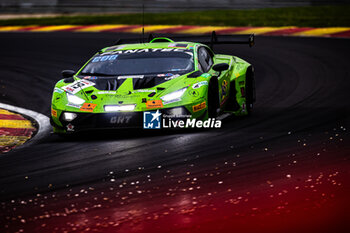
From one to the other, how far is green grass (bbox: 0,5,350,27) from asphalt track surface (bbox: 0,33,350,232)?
448 inches

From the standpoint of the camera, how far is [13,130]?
1081 centimetres

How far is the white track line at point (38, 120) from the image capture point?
A: 10523 mm

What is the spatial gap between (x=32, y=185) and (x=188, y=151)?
76.6 inches

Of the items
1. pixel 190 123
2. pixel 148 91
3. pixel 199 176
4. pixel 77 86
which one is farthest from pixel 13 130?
pixel 199 176

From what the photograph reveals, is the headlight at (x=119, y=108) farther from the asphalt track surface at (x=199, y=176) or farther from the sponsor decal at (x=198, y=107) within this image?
the sponsor decal at (x=198, y=107)

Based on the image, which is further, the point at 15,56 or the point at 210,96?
the point at 15,56

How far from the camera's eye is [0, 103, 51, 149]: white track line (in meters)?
10.5

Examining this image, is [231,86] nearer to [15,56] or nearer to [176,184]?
[176,184]

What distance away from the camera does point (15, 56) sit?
63.3ft

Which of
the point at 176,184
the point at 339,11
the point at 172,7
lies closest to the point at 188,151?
the point at 176,184

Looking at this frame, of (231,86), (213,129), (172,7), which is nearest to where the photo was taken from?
(213,129)

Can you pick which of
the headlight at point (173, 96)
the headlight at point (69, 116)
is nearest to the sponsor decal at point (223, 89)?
the headlight at point (173, 96)

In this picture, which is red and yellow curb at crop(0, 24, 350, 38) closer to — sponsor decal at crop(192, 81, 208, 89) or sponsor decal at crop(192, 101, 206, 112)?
sponsor decal at crop(192, 81, 208, 89)

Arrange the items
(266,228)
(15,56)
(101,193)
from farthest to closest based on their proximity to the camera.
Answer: (15,56)
(101,193)
(266,228)
